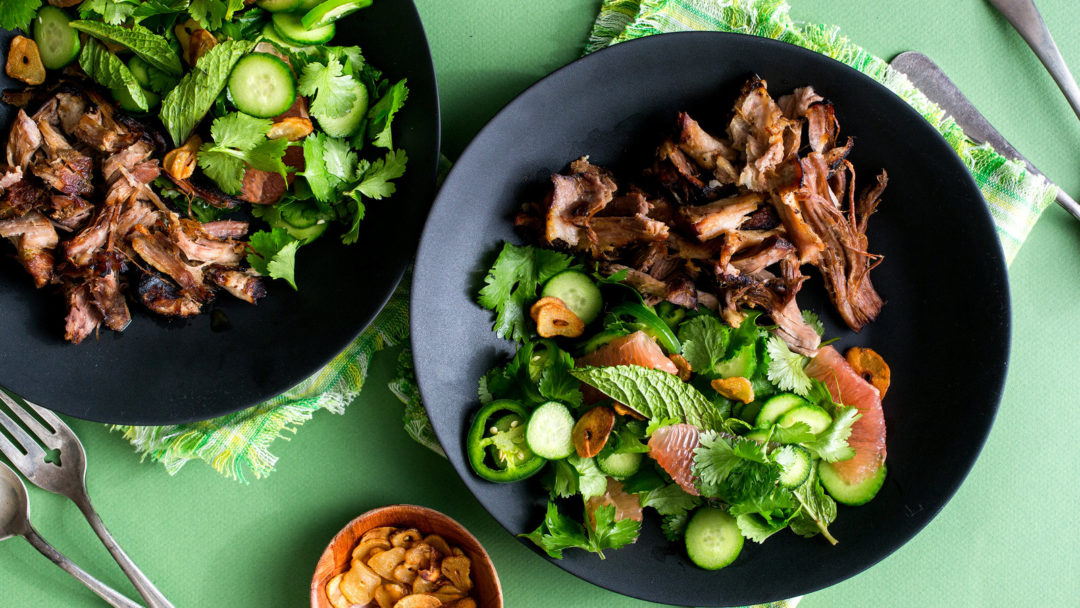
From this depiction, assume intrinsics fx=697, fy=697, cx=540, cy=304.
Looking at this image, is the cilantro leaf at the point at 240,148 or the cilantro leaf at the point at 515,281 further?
the cilantro leaf at the point at 515,281

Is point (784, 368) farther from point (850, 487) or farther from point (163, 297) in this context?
point (163, 297)

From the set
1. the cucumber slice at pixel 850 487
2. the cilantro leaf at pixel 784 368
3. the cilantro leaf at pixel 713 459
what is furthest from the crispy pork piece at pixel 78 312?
the cucumber slice at pixel 850 487

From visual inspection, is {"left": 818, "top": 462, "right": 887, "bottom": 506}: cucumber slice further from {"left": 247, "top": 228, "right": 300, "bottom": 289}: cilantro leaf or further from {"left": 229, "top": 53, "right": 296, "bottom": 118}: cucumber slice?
{"left": 229, "top": 53, "right": 296, "bottom": 118}: cucumber slice

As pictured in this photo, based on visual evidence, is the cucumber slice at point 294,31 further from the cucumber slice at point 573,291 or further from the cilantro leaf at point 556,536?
the cilantro leaf at point 556,536

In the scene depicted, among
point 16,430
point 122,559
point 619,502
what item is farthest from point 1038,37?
point 16,430

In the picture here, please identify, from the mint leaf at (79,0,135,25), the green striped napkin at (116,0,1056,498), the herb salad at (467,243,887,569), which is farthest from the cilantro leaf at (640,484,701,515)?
the mint leaf at (79,0,135,25)

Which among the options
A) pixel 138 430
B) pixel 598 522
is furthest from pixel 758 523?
pixel 138 430
